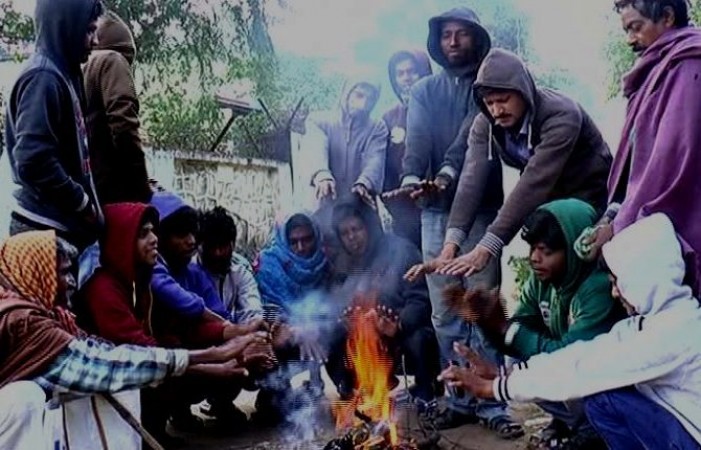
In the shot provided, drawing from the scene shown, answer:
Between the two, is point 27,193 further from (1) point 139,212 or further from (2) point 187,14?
(2) point 187,14

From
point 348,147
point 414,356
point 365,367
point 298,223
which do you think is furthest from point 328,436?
point 348,147

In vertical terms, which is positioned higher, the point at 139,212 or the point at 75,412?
the point at 139,212

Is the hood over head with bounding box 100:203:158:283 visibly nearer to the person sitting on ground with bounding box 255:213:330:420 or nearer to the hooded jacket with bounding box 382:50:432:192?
the person sitting on ground with bounding box 255:213:330:420

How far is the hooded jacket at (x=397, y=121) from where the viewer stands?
20.0 feet

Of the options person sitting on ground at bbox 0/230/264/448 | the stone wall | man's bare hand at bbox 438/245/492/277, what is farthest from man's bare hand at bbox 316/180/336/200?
the stone wall

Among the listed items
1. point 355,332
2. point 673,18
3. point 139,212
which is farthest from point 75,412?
point 673,18

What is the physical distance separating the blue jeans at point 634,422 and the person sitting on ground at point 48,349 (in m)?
1.76

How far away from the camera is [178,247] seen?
518cm

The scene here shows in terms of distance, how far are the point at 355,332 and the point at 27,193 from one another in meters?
2.18

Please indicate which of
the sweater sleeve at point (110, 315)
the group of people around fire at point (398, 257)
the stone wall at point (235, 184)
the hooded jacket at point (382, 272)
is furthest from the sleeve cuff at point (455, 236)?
the stone wall at point (235, 184)

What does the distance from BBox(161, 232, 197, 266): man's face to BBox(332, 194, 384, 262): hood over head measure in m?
0.97

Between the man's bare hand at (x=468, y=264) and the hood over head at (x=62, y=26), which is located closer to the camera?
the hood over head at (x=62, y=26)

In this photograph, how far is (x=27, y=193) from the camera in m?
4.10

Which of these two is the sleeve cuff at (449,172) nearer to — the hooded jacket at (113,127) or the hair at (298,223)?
the hair at (298,223)
